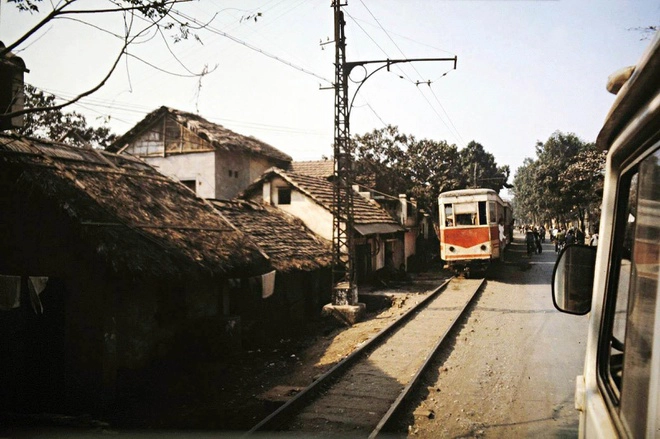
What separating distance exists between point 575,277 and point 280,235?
1404 cm

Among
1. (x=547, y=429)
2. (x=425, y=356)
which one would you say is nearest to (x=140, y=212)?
(x=425, y=356)

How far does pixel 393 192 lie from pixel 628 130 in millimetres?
31597

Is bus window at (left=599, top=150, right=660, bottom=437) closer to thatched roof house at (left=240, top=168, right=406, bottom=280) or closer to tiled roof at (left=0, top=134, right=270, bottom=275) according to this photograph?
tiled roof at (left=0, top=134, right=270, bottom=275)

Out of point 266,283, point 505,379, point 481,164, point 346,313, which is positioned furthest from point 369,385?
point 481,164

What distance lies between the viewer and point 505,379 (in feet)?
27.3

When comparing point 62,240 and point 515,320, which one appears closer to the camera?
point 62,240

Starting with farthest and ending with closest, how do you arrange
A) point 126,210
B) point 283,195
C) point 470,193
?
point 470,193 → point 283,195 → point 126,210

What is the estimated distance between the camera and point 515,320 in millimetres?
12781

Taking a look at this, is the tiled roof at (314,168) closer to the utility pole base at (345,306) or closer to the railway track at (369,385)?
the utility pole base at (345,306)

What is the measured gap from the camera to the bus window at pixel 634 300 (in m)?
1.40

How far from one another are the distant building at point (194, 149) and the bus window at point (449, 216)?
9.89 meters

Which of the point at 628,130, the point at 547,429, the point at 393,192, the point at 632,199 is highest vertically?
the point at 393,192

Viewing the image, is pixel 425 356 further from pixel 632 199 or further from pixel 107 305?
pixel 632 199

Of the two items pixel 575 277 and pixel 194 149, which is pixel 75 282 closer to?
pixel 575 277
